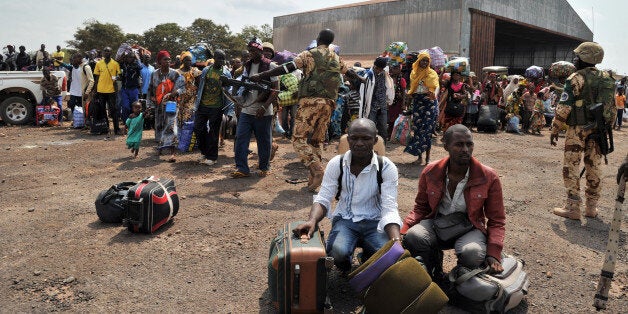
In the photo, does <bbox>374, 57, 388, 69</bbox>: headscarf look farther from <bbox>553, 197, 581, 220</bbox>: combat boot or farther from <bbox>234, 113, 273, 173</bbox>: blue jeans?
<bbox>553, 197, 581, 220</bbox>: combat boot

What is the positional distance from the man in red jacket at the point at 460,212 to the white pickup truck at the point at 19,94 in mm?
11898

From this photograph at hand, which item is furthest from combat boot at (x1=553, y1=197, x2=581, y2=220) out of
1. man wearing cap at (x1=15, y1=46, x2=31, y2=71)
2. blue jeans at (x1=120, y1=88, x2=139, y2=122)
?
man wearing cap at (x1=15, y1=46, x2=31, y2=71)

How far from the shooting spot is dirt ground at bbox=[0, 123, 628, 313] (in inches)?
126

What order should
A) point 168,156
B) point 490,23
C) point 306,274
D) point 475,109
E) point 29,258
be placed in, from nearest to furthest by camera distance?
point 306,274 → point 29,258 → point 168,156 → point 475,109 → point 490,23

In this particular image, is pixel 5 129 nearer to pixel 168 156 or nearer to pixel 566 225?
pixel 168 156

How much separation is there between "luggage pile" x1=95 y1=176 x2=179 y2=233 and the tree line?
118 ft

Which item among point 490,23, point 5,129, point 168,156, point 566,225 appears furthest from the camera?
point 490,23

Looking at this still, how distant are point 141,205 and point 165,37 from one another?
47.1 m

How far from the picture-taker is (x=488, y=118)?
520 inches

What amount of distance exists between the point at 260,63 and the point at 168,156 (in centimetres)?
287

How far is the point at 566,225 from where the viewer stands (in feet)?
16.2

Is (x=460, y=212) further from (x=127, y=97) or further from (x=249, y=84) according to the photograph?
(x=127, y=97)

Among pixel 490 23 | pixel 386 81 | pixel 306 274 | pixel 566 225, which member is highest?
pixel 490 23

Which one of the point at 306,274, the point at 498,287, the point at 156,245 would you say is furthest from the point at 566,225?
the point at 156,245
